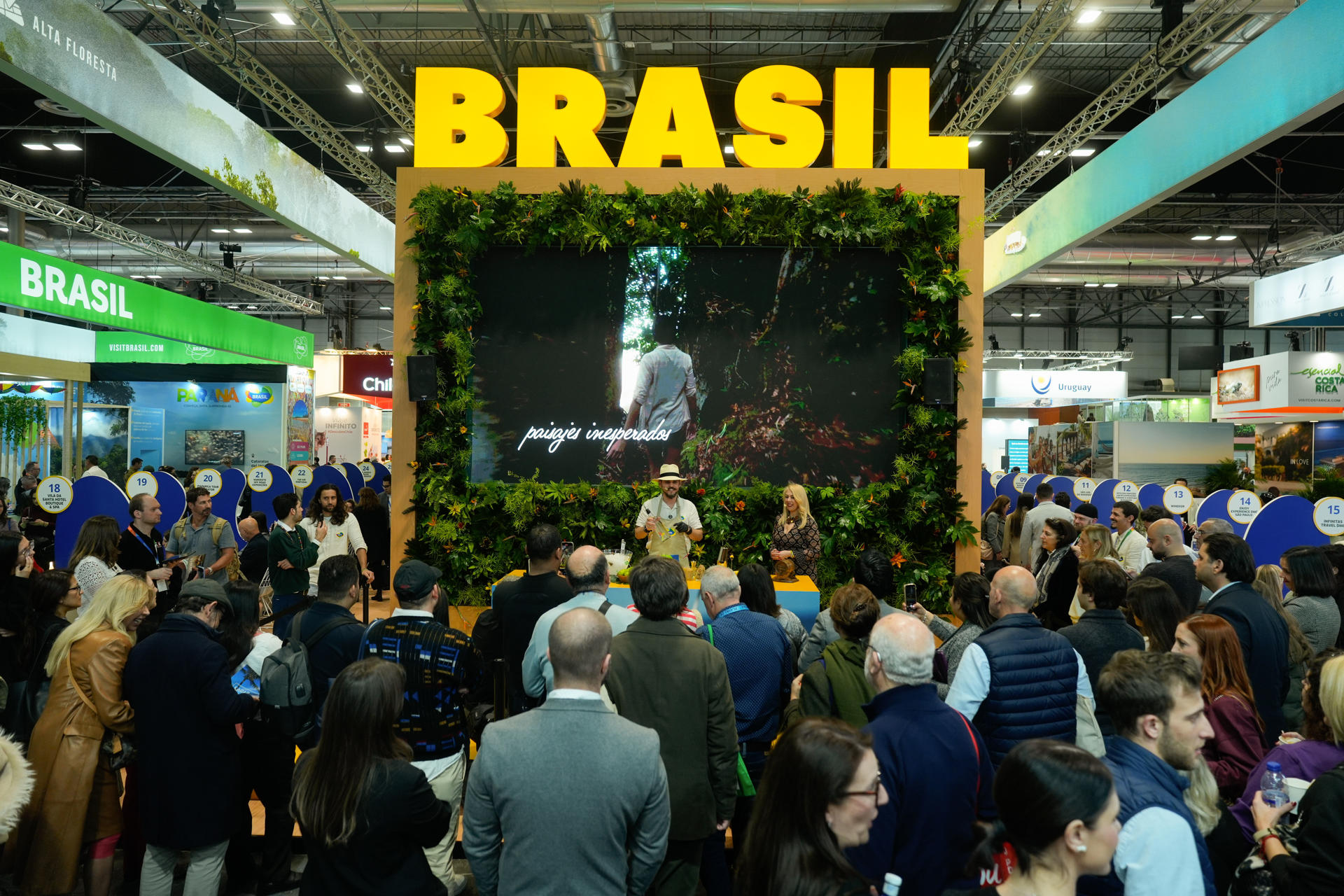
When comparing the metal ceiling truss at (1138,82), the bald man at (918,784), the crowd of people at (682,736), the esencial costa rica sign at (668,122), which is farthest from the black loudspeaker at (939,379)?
the bald man at (918,784)

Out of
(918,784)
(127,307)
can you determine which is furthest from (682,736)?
(127,307)

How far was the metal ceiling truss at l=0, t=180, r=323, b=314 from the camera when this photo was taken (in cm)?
1378

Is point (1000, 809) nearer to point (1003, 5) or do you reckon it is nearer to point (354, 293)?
point (1003, 5)

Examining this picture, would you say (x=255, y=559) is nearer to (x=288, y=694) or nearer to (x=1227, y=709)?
(x=288, y=694)

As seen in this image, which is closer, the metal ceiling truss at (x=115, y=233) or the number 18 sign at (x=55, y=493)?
the number 18 sign at (x=55, y=493)

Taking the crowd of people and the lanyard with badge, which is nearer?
the crowd of people

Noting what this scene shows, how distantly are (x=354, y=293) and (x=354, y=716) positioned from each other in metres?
31.3

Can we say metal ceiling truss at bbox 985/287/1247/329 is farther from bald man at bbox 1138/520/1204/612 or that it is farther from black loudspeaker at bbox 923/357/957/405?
bald man at bbox 1138/520/1204/612

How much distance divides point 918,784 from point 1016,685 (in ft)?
2.64

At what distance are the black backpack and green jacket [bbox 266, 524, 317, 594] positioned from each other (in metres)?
3.22

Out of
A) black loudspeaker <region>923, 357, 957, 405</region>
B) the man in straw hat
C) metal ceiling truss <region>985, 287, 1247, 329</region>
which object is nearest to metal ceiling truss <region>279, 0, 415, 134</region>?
the man in straw hat

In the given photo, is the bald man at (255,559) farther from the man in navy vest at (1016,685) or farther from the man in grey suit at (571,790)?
the man in navy vest at (1016,685)

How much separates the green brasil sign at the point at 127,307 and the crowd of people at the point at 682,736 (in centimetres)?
793

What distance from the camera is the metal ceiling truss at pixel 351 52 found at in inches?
362
